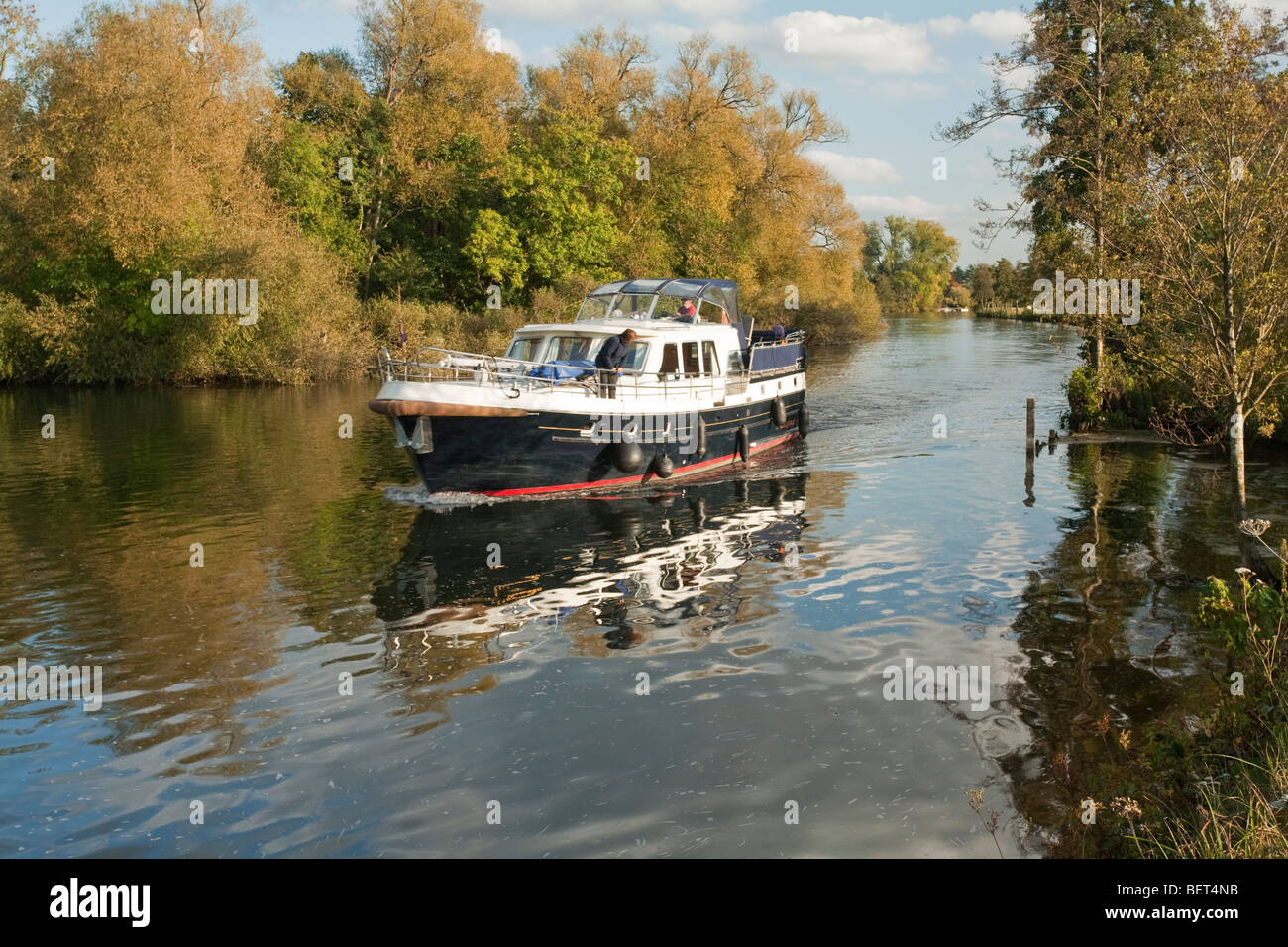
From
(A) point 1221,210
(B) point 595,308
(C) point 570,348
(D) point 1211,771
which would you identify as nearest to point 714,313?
(B) point 595,308

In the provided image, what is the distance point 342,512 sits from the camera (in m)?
20.1

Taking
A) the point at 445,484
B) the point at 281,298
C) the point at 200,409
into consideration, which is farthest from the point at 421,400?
the point at 281,298

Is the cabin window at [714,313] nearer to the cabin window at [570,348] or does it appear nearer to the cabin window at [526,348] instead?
the cabin window at [570,348]

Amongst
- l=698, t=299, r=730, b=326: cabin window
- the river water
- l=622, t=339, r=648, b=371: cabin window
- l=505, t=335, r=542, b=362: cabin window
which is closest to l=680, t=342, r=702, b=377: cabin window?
l=622, t=339, r=648, b=371: cabin window

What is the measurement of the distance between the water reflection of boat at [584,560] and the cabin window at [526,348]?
358cm

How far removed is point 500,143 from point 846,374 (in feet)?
76.8

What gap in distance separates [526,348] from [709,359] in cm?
433

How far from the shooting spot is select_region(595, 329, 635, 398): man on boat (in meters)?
20.3

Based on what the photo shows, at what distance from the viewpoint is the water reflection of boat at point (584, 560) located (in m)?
13.8

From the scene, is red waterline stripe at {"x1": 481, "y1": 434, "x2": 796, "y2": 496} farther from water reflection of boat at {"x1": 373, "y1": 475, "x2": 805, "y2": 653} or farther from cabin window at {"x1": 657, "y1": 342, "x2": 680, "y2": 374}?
cabin window at {"x1": 657, "y1": 342, "x2": 680, "y2": 374}

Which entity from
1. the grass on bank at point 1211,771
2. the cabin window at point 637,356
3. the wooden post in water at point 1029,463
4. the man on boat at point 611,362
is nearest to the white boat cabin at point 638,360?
→ the cabin window at point 637,356

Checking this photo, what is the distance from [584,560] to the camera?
54.8ft

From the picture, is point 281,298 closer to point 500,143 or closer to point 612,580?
point 500,143

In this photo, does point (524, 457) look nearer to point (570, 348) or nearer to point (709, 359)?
point (570, 348)
